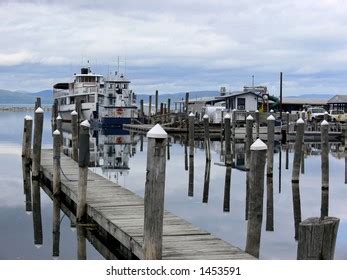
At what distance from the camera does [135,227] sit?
436 inches

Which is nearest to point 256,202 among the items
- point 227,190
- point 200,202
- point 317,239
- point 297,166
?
point 317,239

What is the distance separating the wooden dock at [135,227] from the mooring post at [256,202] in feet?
1.09

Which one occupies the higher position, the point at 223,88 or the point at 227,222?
the point at 223,88

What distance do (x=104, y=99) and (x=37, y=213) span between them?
37992 mm

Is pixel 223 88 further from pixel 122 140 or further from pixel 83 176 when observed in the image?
pixel 83 176

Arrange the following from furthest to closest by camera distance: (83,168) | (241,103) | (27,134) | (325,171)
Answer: (241,103), (27,134), (325,171), (83,168)

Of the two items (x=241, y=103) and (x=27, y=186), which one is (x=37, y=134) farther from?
(x=241, y=103)

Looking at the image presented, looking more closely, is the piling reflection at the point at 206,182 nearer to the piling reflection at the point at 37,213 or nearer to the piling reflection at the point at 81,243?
the piling reflection at the point at 37,213

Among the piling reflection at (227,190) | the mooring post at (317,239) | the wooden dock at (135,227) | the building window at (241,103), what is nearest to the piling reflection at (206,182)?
the piling reflection at (227,190)

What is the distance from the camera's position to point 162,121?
167ft

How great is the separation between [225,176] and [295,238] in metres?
11.2

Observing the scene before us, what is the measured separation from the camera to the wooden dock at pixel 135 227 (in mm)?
9383

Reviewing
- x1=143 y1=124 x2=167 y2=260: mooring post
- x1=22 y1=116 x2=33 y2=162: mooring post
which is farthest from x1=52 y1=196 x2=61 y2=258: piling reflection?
x1=22 y1=116 x2=33 y2=162: mooring post
